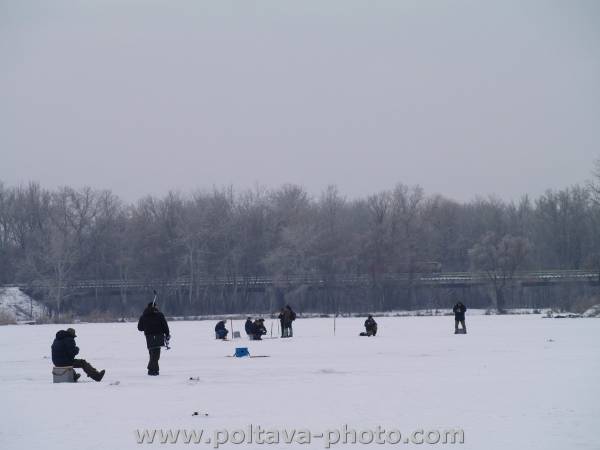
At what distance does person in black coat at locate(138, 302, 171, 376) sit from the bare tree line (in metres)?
66.3

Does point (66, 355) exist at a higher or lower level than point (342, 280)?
lower

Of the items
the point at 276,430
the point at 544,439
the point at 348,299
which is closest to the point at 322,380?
the point at 276,430

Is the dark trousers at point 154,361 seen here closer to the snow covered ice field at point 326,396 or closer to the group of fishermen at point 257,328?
the snow covered ice field at point 326,396

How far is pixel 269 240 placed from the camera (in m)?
94.6

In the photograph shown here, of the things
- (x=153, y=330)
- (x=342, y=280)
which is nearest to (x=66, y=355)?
(x=153, y=330)

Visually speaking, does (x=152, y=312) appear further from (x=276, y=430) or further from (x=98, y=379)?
(x=276, y=430)

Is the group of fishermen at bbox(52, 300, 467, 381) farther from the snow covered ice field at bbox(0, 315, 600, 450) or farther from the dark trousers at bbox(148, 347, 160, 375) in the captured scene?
the snow covered ice field at bbox(0, 315, 600, 450)

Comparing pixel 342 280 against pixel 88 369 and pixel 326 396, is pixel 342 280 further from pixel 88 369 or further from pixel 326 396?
pixel 326 396

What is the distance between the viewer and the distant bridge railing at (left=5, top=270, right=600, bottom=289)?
272 feet

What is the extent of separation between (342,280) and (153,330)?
7092 centimetres

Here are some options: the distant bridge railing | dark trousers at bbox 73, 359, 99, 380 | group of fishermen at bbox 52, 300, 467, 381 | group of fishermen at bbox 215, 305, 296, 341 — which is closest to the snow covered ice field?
dark trousers at bbox 73, 359, 99, 380

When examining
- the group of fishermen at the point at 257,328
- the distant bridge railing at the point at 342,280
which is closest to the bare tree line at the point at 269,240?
the distant bridge railing at the point at 342,280

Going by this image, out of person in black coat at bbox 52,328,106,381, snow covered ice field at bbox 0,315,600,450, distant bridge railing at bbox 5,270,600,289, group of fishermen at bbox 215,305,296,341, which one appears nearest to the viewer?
snow covered ice field at bbox 0,315,600,450

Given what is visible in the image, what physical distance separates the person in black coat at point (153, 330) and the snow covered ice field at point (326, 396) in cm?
42
